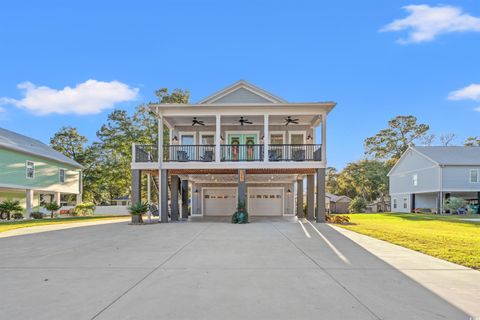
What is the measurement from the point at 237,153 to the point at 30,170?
17.4 metres

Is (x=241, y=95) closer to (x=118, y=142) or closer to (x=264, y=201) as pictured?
(x=264, y=201)

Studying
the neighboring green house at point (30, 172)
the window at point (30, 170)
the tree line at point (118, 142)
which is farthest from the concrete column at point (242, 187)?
the window at point (30, 170)

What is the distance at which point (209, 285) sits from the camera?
442 cm

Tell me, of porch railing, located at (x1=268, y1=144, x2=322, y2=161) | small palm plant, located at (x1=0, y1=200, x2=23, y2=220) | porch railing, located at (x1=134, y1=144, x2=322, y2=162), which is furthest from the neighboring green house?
porch railing, located at (x1=268, y1=144, x2=322, y2=161)

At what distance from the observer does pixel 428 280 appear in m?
4.78

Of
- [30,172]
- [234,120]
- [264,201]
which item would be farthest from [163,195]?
[30,172]

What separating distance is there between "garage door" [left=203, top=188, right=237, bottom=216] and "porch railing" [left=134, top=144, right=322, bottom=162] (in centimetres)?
441

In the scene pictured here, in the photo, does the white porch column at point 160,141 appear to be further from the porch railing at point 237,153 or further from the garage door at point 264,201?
the garage door at point 264,201

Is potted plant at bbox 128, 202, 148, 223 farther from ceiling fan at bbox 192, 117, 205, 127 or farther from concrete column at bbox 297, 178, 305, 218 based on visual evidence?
concrete column at bbox 297, 178, 305, 218

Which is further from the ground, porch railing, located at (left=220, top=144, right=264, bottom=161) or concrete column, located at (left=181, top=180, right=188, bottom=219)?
porch railing, located at (left=220, top=144, right=264, bottom=161)

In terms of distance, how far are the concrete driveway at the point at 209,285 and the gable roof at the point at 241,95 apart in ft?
41.1

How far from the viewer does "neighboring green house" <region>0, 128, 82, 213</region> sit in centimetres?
2159

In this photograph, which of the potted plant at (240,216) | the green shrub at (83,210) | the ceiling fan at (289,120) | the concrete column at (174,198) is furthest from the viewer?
the green shrub at (83,210)

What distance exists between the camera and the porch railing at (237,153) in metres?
16.5
